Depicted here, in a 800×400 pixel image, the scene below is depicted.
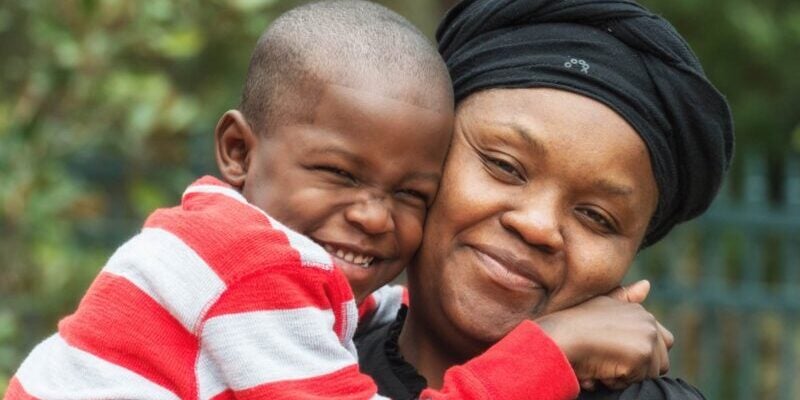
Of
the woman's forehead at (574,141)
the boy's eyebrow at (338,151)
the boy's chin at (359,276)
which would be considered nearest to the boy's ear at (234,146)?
the boy's eyebrow at (338,151)

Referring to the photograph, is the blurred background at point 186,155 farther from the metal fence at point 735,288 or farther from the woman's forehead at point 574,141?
the woman's forehead at point 574,141

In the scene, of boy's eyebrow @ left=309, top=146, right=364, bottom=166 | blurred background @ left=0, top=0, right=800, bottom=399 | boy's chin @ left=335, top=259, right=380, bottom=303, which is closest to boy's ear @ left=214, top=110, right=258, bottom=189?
boy's eyebrow @ left=309, top=146, right=364, bottom=166

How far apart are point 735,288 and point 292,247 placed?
6.25 metres

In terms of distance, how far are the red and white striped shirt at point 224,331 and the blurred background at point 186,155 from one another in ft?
9.85

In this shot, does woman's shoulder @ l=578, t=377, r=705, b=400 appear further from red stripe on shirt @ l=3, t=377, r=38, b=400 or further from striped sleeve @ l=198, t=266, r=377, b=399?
red stripe on shirt @ l=3, t=377, r=38, b=400

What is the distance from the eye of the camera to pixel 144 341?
2570mm

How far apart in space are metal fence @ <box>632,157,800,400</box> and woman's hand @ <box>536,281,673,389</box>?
211 inches

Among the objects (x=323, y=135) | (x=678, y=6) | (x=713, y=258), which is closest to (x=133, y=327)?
(x=323, y=135)

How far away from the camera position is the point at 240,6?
6.20 m

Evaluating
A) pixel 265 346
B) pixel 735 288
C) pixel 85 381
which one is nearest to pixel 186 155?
pixel 735 288

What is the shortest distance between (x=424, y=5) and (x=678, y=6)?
8.11ft

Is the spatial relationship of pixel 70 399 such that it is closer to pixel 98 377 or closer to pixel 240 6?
pixel 98 377

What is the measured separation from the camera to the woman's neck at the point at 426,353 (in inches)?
124

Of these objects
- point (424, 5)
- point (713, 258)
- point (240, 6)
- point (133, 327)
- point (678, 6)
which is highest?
point (133, 327)
